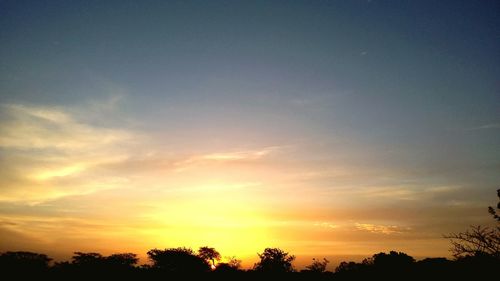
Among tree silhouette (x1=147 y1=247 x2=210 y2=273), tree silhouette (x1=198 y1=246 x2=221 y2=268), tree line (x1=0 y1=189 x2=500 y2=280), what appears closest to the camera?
tree line (x1=0 y1=189 x2=500 y2=280)

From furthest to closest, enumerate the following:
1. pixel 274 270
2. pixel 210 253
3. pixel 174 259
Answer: pixel 210 253 → pixel 174 259 → pixel 274 270

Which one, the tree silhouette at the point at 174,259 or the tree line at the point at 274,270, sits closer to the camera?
the tree line at the point at 274,270

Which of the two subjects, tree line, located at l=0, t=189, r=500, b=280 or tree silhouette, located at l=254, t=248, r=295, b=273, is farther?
tree silhouette, located at l=254, t=248, r=295, b=273

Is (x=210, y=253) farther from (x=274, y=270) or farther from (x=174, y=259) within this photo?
(x=274, y=270)

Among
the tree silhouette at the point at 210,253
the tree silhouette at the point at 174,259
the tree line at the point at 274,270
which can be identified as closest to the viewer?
the tree line at the point at 274,270

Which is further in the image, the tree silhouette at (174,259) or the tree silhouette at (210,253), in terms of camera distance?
the tree silhouette at (210,253)

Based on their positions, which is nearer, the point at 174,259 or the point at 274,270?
the point at 274,270

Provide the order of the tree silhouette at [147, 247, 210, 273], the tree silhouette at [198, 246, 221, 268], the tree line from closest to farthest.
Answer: the tree line, the tree silhouette at [147, 247, 210, 273], the tree silhouette at [198, 246, 221, 268]

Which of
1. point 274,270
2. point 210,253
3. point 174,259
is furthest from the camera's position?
point 210,253

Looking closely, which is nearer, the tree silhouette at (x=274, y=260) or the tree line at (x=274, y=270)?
the tree line at (x=274, y=270)

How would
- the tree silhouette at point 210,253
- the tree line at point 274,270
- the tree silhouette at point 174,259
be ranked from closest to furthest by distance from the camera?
the tree line at point 274,270
the tree silhouette at point 174,259
the tree silhouette at point 210,253

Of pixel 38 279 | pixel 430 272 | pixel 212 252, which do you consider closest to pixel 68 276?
pixel 38 279

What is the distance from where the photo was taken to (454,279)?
101 feet

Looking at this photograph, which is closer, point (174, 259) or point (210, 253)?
point (174, 259)
